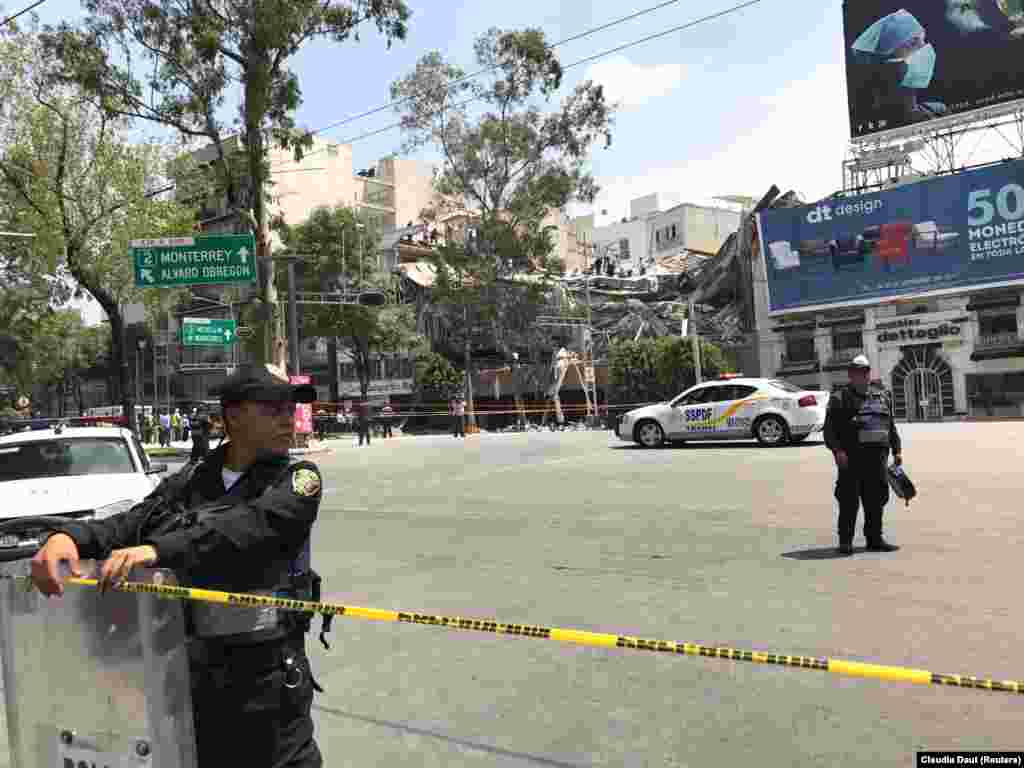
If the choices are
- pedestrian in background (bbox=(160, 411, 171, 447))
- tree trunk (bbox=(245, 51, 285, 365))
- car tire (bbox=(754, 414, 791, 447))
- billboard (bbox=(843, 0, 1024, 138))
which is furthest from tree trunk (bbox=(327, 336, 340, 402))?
car tire (bbox=(754, 414, 791, 447))

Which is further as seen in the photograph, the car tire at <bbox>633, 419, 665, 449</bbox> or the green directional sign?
the green directional sign

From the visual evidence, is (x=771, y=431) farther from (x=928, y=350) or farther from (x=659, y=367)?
(x=928, y=350)

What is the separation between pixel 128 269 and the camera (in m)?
25.6

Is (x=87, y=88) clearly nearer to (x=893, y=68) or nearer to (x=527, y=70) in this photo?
(x=527, y=70)

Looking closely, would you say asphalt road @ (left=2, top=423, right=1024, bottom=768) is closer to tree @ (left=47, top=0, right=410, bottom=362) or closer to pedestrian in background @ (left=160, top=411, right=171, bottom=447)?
tree @ (left=47, top=0, right=410, bottom=362)

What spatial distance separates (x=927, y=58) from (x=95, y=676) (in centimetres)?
4224

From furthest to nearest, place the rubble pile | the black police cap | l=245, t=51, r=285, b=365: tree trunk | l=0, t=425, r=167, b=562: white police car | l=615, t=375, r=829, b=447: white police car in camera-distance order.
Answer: the rubble pile, l=245, t=51, r=285, b=365: tree trunk, l=615, t=375, r=829, b=447: white police car, l=0, t=425, r=167, b=562: white police car, the black police cap

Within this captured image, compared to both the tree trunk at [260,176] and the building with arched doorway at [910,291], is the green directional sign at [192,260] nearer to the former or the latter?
the tree trunk at [260,176]

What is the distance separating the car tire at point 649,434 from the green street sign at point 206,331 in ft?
57.7

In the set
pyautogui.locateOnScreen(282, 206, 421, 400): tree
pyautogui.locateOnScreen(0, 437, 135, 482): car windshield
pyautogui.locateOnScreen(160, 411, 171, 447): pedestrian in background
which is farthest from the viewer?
pyautogui.locateOnScreen(282, 206, 421, 400): tree

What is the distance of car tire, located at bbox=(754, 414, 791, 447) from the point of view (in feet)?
59.3

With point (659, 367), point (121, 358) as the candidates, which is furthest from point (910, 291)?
point (121, 358)

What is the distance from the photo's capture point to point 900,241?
4019cm

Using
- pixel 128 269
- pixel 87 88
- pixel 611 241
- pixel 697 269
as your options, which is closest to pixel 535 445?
pixel 128 269
